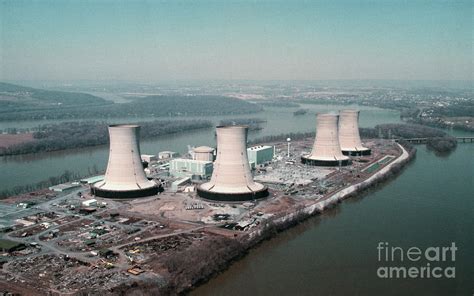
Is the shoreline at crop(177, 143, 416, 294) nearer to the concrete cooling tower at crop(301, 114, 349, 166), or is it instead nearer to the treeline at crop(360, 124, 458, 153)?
the concrete cooling tower at crop(301, 114, 349, 166)

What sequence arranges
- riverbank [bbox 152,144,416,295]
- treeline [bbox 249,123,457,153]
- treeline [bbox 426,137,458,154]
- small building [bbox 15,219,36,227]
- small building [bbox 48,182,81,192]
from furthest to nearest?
treeline [bbox 249,123,457,153] < treeline [bbox 426,137,458,154] < small building [bbox 48,182,81,192] < small building [bbox 15,219,36,227] < riverbank [bbox 152,144,416,295]

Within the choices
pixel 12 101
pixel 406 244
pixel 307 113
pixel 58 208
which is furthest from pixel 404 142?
pixel 12 101

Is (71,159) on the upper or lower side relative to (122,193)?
lower

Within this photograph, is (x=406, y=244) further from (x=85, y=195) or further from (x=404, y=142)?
(x=404, y=142)

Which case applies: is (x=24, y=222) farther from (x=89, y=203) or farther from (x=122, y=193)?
(x=122, y=193)

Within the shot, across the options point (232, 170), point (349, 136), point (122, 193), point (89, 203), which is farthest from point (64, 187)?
point (349, 136)

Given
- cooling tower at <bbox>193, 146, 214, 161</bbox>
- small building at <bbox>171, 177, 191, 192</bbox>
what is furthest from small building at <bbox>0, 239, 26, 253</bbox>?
cooling tower at <bbox>193, 146, 214, 161</bbox>

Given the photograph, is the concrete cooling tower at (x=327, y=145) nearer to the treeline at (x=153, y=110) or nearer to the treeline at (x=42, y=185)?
the treeline at (x=42, y=185)
